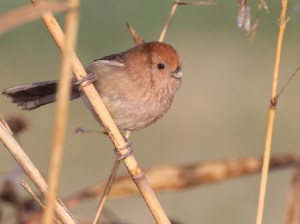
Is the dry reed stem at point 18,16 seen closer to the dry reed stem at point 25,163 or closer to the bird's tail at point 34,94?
the dry reed stem at point 25,163

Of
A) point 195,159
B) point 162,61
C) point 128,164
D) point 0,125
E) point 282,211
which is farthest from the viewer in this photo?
point 195,159

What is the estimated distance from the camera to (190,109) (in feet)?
21.5

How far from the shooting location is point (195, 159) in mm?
5648

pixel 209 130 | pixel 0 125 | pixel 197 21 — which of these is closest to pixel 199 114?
pixel 209 130

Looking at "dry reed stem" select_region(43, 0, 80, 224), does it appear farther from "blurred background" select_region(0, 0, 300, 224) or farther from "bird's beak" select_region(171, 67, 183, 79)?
"blurred background" select_region(0, 0, 300, 224)

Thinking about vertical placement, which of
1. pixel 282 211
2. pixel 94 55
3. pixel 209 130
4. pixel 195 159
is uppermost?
pixel 94 55

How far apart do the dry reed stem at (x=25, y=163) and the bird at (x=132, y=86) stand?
0.90 m

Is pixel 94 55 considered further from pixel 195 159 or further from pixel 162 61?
pixel 162 61

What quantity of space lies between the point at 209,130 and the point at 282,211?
1.84 metres

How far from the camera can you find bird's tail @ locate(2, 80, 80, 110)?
246cm

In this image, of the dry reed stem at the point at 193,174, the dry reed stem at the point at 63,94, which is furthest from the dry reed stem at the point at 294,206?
the dry reed stem at the point at 63,94

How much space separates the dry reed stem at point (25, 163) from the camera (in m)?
1.46

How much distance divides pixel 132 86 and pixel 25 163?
1081 mm

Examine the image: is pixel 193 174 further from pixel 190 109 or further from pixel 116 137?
pixel 190 109
